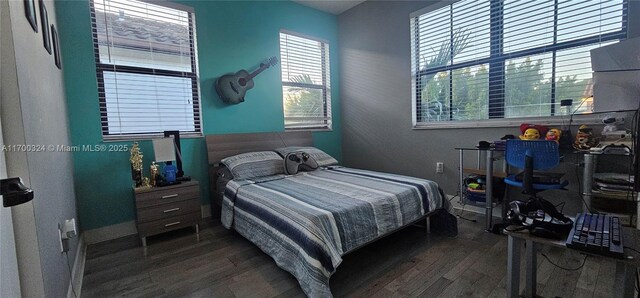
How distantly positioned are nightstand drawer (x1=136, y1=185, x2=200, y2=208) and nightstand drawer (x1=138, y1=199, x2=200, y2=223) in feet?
0.12

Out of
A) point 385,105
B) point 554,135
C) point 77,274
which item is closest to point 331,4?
point 385,105

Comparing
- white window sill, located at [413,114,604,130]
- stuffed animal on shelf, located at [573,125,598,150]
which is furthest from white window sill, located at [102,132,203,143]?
stuffed animal on shelf, located at [573,125,598,150]

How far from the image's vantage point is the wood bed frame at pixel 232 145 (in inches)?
120

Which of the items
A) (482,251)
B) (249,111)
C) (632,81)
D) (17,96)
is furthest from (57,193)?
(632,81)

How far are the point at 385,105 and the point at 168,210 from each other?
2.88m

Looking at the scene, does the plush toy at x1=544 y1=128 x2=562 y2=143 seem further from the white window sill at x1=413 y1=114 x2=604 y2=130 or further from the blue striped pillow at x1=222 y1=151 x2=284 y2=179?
the blue striped pillow at x1=222 y1=151 x2=284 y2=179

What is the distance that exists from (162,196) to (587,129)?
3695 millimetres

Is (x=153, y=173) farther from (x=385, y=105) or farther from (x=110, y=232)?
(x=385, y=105)

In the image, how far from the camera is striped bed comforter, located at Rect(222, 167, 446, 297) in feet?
5.16

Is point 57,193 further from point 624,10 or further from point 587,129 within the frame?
point 624,10

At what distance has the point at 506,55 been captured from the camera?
2732 millimetres

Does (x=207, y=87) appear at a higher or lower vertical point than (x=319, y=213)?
higher

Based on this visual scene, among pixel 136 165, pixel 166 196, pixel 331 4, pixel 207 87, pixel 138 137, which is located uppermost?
pixel 331 4

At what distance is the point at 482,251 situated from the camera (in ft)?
6.95
